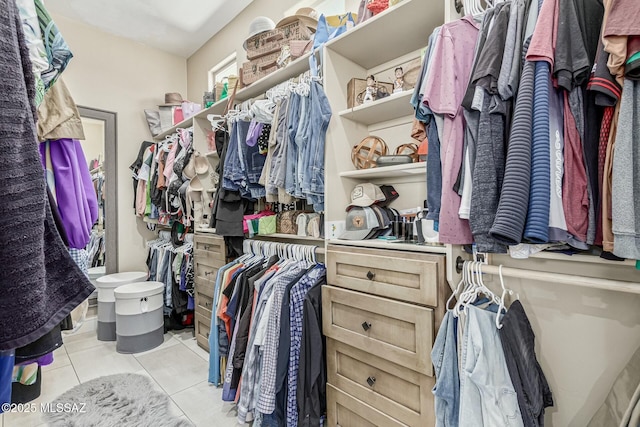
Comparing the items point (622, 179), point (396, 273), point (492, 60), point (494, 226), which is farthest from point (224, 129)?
point (622, 179)

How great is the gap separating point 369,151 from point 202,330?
6.96ft

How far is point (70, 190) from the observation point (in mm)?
881

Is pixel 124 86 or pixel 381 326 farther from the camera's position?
pixel 124 86

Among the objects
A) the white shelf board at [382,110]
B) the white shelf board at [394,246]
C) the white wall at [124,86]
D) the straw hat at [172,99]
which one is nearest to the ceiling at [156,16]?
the white wall at [124,86]

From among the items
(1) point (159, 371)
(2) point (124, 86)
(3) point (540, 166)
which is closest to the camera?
(3) point (540, 166)

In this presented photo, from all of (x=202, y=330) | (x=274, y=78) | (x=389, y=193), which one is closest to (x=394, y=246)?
(x=389, y=193)

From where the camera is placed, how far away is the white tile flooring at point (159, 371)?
1791mm

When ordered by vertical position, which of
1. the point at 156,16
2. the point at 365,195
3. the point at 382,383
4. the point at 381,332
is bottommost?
the point at 382,383

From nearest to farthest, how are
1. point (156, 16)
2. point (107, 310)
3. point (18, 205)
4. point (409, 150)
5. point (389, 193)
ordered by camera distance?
1. point (18, 205)
2. point (409, 150)
3. point (389, 193)
4. point (107, 310)
5. point (156, 16)

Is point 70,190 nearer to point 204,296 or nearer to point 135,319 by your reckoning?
point 204,296

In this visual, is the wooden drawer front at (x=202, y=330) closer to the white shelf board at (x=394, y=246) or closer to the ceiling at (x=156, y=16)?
the white shelf board at (x=394, y=246)

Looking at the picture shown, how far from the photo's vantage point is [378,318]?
50.8 inches

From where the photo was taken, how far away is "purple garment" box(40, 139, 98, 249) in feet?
2.84

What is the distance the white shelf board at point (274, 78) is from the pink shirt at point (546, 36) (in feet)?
3.86
